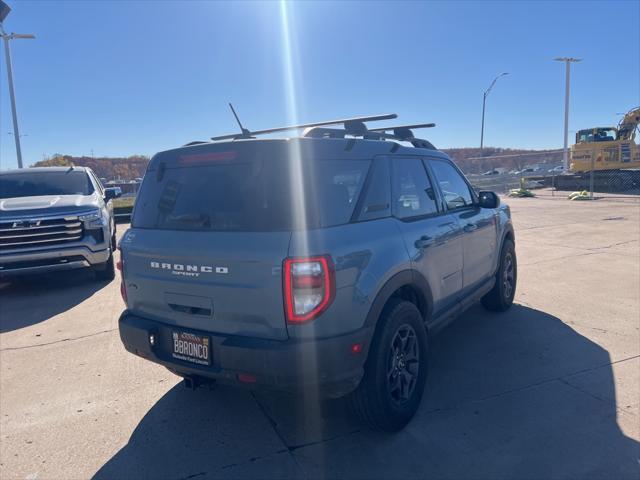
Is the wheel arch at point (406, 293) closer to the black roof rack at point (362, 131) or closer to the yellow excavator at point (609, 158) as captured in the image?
the black roof rack at point (362, 131)

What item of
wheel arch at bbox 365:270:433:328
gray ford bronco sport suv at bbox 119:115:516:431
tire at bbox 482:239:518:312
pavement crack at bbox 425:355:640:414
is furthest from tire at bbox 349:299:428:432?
tire at bbox 482:239:518:312

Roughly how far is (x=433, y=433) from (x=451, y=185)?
236 cm

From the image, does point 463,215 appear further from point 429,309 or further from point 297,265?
point 297,265

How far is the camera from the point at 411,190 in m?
3.80

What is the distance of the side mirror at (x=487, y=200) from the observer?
496 cm

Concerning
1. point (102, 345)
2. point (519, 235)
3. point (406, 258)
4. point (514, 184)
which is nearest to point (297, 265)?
point (406, 258)

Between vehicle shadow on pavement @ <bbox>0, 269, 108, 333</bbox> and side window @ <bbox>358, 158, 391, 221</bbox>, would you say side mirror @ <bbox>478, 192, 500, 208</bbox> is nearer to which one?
side window @ <bbox>358, 158, 391, 221</bbox>

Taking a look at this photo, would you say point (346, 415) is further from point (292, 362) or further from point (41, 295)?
point (41, 295)

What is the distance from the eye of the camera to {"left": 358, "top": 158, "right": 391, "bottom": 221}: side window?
10.3 feet

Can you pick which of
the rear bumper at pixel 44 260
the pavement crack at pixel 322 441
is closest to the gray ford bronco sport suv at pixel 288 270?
the pavement crack at pixel 322 441

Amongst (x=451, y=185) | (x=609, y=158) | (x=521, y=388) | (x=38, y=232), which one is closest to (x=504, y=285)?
(x=451, y=185)

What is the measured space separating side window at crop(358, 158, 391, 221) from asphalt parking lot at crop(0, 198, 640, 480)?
1.48 meters

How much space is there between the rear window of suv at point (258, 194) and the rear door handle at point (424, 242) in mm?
688

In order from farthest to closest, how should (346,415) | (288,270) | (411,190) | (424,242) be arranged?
(411,190)
(424,242)
(346,415)
(288,270)
